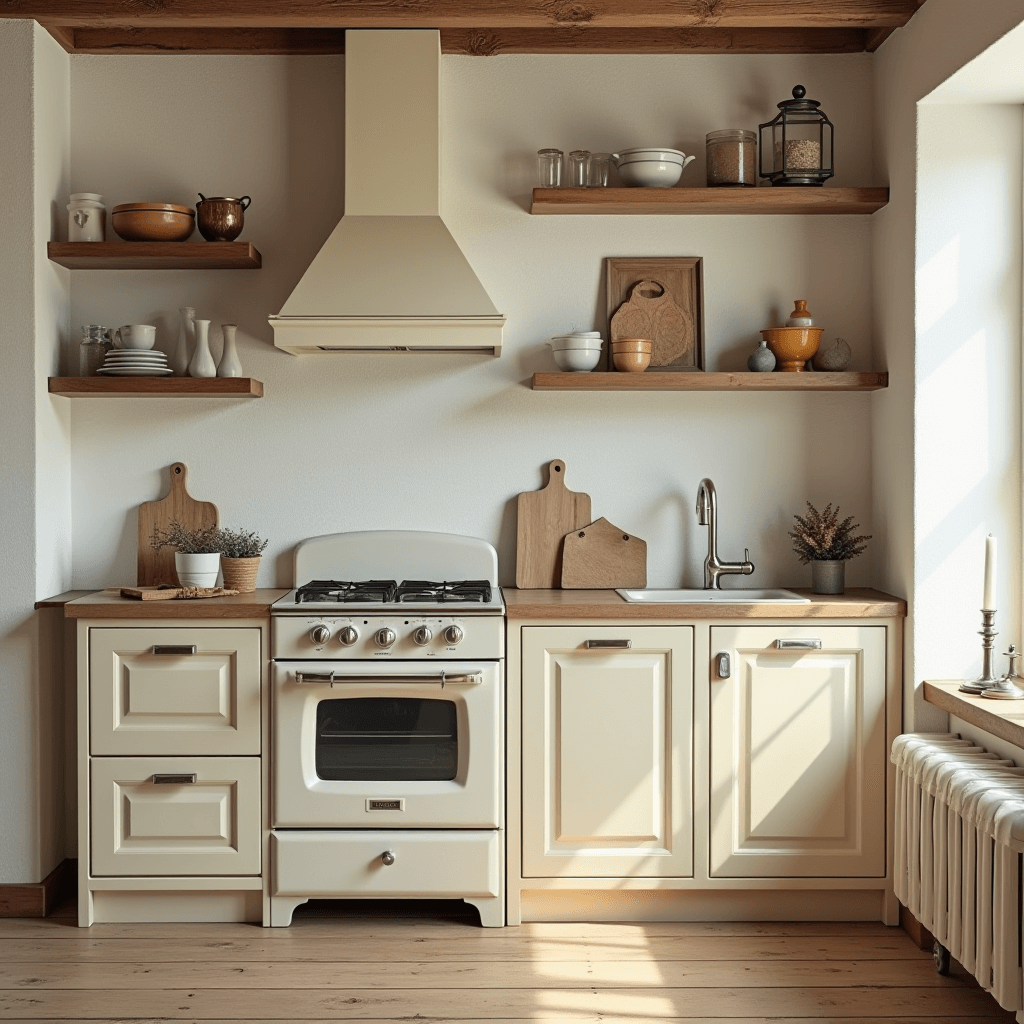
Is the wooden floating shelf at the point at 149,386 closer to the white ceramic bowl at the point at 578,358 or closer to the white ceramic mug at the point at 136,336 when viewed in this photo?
the white ceramic mug at the point at 136,336

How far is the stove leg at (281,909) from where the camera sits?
321 cm

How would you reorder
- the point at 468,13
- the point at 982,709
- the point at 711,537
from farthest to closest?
the point at 711,537
the point at 468,13
the point at 982,709

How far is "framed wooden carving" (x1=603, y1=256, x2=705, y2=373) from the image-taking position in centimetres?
365

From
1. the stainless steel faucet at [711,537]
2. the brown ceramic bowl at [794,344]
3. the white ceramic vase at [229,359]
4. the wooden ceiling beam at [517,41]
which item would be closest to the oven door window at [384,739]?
the stainless steel faucet at [711,537]

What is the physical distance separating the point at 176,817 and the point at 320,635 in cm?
66

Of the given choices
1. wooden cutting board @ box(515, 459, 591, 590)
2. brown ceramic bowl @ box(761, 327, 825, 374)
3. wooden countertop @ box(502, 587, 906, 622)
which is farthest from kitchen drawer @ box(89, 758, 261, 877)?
brown ceramic bowl @ box(761, 327, 825, 374)

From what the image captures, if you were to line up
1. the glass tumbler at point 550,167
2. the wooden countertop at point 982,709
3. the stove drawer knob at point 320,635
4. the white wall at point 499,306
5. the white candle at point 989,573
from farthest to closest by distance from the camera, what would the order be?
the white wall at point 499,306
the glass tumbler at point 550,167
the stove drawer knob at point 320,635
the white candle at point 989,573
the wooden countertop at point 982,709

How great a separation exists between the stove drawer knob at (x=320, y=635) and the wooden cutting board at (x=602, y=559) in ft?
2.75

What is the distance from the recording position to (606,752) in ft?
10.5

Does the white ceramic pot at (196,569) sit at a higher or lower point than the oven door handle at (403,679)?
higher

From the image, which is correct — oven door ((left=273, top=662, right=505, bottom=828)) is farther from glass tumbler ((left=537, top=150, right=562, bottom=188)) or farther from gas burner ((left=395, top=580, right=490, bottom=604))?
glass tumbler ((left=537, top=150, right=562, bottom=188))

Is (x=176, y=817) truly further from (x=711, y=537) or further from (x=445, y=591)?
(x=711, y=537)

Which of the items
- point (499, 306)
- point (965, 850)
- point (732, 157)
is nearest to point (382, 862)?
point (965, 850)

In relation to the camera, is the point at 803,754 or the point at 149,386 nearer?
the point at 803,754
